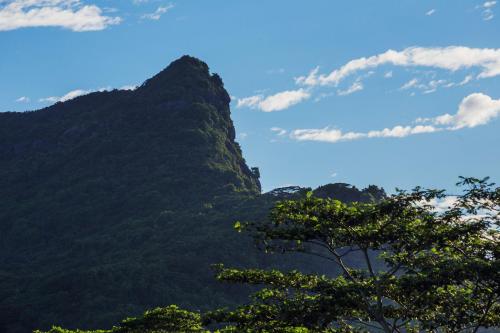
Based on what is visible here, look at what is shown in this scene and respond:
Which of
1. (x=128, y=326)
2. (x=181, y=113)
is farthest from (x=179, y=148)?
(x=128, y=326)

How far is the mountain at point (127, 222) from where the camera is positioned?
100812 millimetres

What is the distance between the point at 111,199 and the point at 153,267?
181ft

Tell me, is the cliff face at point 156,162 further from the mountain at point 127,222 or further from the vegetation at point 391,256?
the vegetation at point 391,256

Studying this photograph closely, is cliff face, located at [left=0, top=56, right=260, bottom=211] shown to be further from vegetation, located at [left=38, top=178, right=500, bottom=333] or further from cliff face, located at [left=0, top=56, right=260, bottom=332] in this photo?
vegetation, located at [left=38, top=178, right=500, bottom=333]

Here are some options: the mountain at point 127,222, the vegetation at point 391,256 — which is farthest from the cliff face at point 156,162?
the vegetation at point 391,256

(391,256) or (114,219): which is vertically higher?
(114,219)

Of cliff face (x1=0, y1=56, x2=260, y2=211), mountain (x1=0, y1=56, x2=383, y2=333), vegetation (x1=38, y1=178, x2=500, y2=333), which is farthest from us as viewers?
cliff face (x1=0, y1=56, x2=260, y2=211)

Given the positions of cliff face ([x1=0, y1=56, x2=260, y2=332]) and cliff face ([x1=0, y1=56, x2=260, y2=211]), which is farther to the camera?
cliff face ([x1=0, y1=56, x2=260, y2=211])

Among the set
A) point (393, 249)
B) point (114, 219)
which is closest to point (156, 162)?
point (114, 219)

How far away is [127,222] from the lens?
5650 inches

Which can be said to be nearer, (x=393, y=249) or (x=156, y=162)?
(x=393, y=249)

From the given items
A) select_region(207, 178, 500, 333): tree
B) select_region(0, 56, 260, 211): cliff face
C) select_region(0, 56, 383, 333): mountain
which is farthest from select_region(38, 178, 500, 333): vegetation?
select_region(0, 56, 260, 211): cliff face

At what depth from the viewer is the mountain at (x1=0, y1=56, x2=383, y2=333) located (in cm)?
10081

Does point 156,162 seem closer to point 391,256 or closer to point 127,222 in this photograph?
point 127,222
